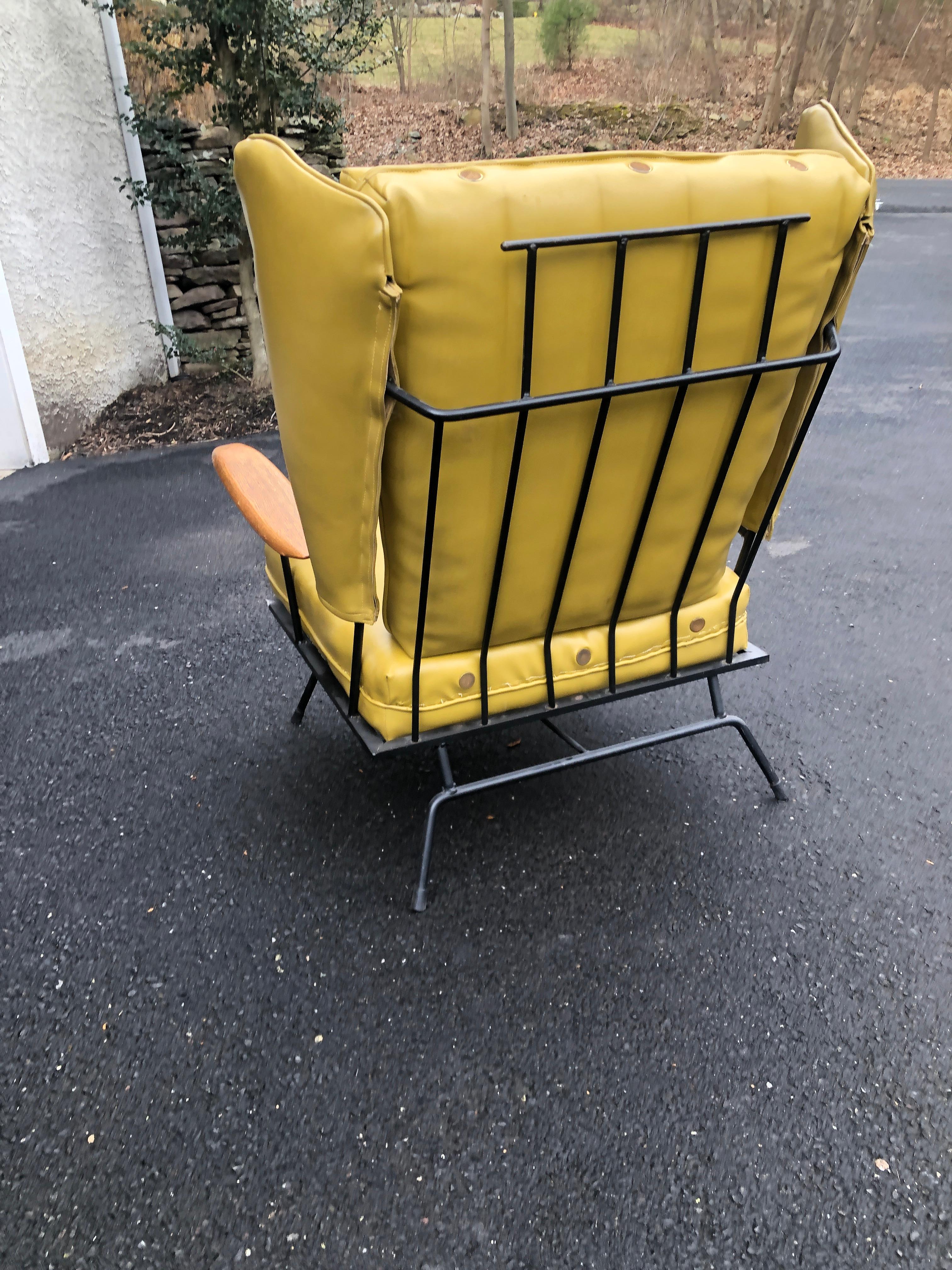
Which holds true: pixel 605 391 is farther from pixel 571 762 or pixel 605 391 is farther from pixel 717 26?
pixel 717 26

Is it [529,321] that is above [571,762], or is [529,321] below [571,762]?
above

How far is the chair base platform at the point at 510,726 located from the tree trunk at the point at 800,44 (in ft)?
44.9

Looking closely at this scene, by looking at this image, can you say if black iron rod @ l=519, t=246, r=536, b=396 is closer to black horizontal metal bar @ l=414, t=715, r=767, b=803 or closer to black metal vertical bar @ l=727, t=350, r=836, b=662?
black metal vertical bar @ l=727, t=350, r=836, b=662

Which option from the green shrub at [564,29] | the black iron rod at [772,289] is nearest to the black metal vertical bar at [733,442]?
the black iron rod at [772,289]

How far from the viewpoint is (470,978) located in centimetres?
131

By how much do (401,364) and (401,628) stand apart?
1.32 ft

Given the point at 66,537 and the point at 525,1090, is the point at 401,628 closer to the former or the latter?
the point at 525,1090

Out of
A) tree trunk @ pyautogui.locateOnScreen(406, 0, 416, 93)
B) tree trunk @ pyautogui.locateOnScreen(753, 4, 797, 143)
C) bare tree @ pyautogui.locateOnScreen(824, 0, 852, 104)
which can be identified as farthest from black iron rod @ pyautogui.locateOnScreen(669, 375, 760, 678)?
bare tree @ pyautogui.locateOnScreen(824, 0, 852, 104)

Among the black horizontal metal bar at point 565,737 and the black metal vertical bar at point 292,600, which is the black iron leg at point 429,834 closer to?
the black horizontal metal bar at point 565,737

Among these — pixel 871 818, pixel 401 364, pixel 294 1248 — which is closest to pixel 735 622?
pixel 871 818

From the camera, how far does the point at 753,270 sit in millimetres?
986

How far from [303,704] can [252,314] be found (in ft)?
9.52

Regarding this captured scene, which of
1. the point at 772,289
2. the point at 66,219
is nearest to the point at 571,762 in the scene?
the point at 772,289

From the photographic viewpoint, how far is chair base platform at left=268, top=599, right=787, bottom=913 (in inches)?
49.8
